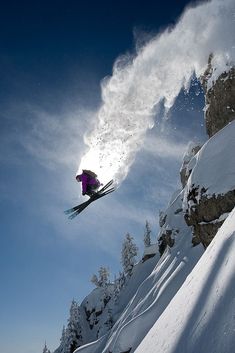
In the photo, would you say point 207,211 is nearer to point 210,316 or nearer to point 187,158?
point 210,316

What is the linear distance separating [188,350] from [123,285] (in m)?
55.3

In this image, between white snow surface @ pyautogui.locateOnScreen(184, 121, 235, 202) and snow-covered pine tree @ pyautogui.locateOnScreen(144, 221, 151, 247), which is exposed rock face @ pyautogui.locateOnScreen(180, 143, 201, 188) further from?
white snow surface @ pyautogui.locateOnScreen(184, 121, 235, 202)

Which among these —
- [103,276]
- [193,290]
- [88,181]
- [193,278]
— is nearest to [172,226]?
[88,181]

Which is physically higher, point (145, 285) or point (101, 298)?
point (101, 298)

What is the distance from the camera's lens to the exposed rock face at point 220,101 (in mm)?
24453

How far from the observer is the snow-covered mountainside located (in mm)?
5451

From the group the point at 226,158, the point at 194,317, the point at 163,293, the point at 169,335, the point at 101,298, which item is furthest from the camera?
the point at 101,298

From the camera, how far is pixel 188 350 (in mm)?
5422

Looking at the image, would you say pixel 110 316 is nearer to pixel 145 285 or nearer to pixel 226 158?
pixel 145 285

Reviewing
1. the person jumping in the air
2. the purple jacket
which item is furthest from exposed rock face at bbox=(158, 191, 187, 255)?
the purple jacket

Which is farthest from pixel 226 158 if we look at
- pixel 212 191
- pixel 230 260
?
pixel 230 260

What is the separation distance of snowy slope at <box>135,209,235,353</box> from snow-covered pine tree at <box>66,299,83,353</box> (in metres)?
53.2

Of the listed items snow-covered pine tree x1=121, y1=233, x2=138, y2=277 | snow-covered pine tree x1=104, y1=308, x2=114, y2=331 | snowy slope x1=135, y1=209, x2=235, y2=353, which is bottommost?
snowy slope x1=135, y1=209, x2=235, y2=353

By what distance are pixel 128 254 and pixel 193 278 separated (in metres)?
62.8
